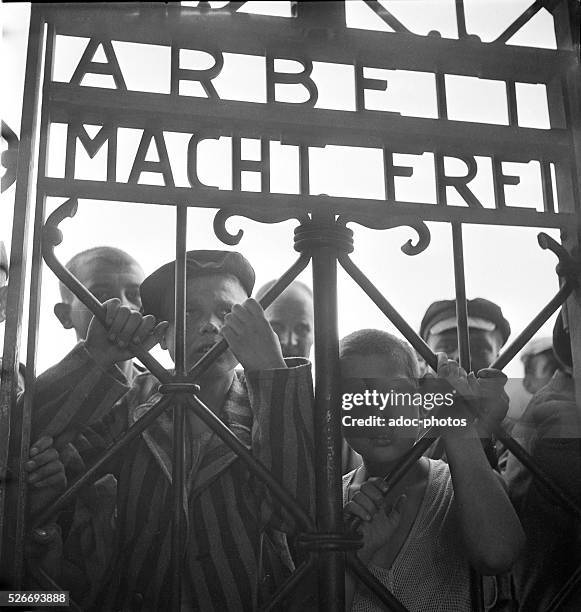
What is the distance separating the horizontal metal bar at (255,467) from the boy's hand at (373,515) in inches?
2.7

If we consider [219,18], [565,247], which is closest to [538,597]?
[565,247]

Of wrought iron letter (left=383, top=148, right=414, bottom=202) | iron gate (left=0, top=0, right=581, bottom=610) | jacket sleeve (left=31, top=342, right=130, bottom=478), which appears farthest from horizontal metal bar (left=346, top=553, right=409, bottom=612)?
wrought iron letter (left=383, top=148, right=414, bottom=202)

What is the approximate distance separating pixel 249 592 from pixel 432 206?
0.55 meters

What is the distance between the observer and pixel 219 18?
42.0 inches

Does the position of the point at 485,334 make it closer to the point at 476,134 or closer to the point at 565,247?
the point at 565,247

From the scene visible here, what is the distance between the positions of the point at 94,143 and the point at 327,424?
47cm

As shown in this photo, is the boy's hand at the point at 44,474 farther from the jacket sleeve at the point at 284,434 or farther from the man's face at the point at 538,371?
the man's face at the point at 538,371

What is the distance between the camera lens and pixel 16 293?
93cm

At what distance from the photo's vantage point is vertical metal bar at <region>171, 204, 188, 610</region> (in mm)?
899

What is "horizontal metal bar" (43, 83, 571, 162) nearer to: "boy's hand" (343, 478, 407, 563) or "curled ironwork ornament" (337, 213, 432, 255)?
"curled ironwork ornament" (337, 213, 432, 255)

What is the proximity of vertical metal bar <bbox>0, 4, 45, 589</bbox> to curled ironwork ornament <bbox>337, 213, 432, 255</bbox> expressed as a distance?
41 cm

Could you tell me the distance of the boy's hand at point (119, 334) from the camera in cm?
94

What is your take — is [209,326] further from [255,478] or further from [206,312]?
[255,478]

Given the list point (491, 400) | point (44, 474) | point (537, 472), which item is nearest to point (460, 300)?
point (491, 400)
